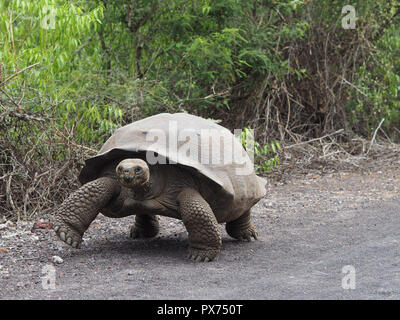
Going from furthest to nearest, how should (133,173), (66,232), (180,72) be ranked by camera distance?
(180,72)
(66,232)
(133,173)

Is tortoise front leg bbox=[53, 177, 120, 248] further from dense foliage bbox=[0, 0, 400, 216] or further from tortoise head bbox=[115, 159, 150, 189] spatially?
dense foliage bbox=[0, 0, 400, 216]

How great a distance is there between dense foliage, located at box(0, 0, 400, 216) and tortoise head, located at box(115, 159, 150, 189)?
63.1 inches

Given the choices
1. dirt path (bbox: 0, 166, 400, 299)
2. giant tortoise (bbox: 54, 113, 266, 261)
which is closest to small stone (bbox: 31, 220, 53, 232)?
dirt path (bbox: 0, 166, 400, 299)

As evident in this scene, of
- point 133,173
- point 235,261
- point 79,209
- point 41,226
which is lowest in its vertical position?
point 41,226

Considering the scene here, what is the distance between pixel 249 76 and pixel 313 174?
5.43 feet

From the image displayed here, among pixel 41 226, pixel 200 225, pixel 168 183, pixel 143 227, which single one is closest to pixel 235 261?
pixel 200 225

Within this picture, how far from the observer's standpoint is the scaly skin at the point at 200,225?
3.64 metres

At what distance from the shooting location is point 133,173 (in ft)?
11.4

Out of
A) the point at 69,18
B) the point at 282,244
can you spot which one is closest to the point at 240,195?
the point at 282,244

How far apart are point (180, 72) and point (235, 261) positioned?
4.37 metres

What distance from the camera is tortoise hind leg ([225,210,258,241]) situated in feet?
14.4

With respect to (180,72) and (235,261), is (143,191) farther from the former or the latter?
(180,72)

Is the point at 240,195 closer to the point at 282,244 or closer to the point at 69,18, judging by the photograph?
the point at 282,244
